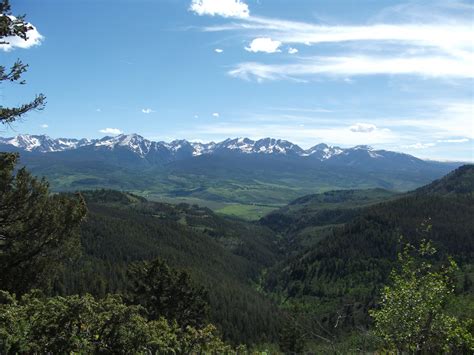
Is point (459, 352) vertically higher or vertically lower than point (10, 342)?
lower

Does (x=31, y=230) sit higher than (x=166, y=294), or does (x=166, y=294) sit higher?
(x=31, y=230)

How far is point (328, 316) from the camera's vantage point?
19162 cm

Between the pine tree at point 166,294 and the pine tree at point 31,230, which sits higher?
the pine tree at point 31,230

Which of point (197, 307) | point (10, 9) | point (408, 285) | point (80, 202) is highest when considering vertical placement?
point (10, 9)

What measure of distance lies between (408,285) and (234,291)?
18240cm

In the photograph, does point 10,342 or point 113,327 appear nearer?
point 10,342

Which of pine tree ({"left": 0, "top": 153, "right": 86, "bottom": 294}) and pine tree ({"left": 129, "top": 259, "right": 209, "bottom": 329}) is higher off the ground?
pine tree ({"left": 0, "top": 153, "right": 86, "bottom": 294})

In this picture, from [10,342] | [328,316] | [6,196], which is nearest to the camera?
[10,342]

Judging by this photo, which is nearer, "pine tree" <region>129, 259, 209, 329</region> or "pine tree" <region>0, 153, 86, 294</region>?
"pine tree" <region>0, 153, 86, 294</region>

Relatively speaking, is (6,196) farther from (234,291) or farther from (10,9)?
(234,291)

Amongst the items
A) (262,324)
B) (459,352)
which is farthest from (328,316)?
(459,352)

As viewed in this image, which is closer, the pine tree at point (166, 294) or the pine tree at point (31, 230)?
the pine tree at point (31, 230)

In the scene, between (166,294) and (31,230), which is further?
(166,294)

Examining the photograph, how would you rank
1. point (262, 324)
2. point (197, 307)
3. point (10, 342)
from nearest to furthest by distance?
point (10, 342), point (197, 307), point (262, 324)
